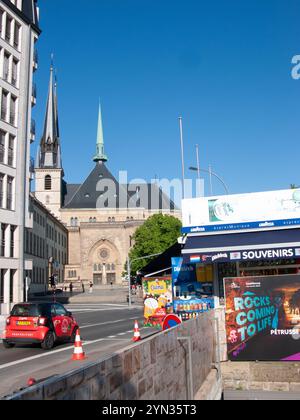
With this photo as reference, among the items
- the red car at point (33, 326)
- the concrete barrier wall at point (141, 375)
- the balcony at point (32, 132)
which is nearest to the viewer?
the concrete barrier wall at point (141, 375)

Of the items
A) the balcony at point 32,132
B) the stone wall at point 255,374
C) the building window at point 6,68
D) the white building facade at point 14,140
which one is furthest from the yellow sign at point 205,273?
the balcony at point 32,132

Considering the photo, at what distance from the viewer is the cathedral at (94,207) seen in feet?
349

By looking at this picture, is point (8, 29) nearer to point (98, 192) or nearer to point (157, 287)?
point (157, 287)

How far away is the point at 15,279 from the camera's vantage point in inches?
1420

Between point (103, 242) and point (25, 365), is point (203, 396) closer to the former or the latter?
point (25, 365)

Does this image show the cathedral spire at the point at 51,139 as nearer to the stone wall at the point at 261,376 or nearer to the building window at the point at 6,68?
the building window at the point at 6,68

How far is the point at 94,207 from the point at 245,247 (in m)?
103

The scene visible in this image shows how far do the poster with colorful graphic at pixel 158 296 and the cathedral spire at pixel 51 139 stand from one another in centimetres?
8965

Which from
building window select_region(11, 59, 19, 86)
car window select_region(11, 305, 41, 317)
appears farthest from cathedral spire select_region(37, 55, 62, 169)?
car window select_region(11, 305, 41, 317)

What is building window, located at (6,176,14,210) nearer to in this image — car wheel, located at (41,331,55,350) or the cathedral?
car wheel, located at (41,331,55,350)

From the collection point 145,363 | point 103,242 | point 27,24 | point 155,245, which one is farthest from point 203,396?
point 103,242

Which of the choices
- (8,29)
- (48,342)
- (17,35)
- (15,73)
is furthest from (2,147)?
(48,342)

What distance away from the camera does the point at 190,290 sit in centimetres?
1691

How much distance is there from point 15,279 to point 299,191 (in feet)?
86.0
